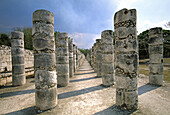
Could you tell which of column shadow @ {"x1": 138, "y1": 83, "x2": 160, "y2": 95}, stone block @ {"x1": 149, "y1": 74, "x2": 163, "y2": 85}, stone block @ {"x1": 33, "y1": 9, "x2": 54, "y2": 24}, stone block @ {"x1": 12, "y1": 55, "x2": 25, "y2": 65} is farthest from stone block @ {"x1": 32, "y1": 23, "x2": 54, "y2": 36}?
stone block @ {"x1": 149, "y1": 74, "x2": 163, "y2": 85}

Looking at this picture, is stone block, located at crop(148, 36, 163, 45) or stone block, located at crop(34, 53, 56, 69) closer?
stone block, located at crop(34, 53, 56, 69)

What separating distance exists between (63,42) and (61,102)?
4078 mm

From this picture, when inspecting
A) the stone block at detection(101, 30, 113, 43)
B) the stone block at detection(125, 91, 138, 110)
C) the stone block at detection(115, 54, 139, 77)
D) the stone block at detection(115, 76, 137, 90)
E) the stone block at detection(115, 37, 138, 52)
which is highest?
the stone block at detection(101, 30, 113, 43)

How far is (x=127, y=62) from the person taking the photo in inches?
154

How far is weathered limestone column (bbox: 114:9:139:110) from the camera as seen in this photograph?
383 centimetres

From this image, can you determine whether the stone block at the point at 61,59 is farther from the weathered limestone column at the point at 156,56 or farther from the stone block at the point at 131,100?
the weathered limestone column at the point at 156,56

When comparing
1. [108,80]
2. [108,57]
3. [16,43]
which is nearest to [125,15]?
[108,57]

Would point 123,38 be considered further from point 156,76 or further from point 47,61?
point 156,76

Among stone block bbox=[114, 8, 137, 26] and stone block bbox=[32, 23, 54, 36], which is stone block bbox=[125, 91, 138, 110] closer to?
stone block bbox=[114, 8, 137, 26]

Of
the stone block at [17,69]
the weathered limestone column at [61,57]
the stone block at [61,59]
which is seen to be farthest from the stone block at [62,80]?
the stone block at [17,69]

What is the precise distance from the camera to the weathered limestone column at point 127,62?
383cm

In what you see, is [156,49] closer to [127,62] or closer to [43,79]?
[127,62]

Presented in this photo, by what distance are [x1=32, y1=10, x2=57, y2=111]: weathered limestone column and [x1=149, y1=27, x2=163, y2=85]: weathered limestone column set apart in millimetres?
6697

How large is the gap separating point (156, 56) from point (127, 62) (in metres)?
4.33
